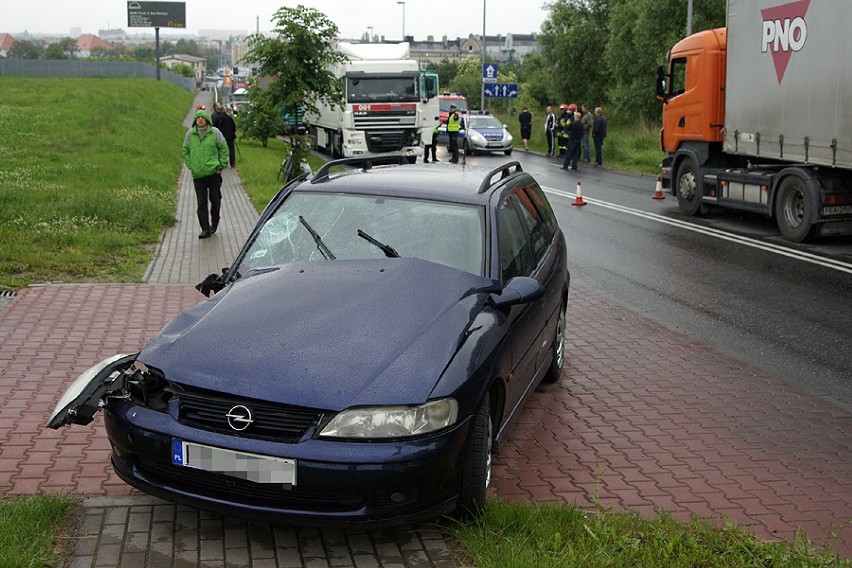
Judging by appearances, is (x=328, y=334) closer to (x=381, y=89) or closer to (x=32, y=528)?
(x=32, y=528)

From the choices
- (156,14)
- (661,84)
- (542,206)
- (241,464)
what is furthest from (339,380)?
(156,14)

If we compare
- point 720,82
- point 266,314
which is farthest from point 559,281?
point 720,82

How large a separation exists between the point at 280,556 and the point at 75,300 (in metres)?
6.20

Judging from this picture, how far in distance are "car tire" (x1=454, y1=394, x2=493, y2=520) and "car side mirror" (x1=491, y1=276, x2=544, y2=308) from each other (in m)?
0.81

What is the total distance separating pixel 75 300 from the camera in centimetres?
986

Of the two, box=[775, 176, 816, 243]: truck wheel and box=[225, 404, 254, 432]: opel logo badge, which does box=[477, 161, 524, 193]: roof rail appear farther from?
box=[775, 176, 816, 243]: truck wheel

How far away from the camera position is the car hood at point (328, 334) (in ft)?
14.5

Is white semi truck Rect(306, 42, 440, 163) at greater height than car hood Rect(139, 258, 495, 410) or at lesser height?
greater

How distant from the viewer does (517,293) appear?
554 centimetres

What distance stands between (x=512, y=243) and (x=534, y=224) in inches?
35.1

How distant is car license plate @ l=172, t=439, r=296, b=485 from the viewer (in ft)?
13.9

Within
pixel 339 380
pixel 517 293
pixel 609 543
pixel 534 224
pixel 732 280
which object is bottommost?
pixel 609 543

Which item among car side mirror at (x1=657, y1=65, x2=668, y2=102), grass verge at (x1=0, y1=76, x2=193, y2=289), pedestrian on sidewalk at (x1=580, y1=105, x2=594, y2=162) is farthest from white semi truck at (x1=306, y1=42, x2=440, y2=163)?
car side mirror at (x1=657, y1=65, x2=668, y2=102)

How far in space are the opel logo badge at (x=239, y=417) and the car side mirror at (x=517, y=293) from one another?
1618mm
